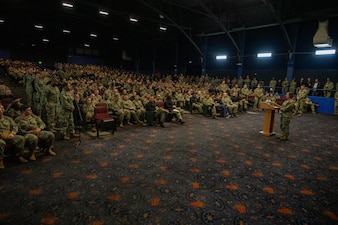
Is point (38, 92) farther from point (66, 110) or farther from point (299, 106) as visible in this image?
point (299, 106)

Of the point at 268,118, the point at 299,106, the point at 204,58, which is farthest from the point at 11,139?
the point at 204,58

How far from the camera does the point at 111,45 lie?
3294 centimetres

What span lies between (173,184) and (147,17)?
59.4 feet

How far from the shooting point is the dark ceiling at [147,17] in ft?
46.0

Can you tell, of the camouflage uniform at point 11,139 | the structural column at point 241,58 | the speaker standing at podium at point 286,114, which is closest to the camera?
the camouflage uniform at point 11,139

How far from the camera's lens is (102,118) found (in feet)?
21.5

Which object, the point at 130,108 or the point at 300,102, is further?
the point at 300,102

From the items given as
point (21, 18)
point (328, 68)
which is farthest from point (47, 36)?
point (328, 68)

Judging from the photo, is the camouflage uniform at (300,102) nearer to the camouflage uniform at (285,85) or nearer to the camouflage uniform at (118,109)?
the camouflage uniform at (285,85)

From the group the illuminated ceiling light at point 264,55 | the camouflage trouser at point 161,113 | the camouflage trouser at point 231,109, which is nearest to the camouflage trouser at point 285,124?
the camouflage trouser at point 161,113

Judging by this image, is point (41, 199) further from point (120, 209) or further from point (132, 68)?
point (132, 68)

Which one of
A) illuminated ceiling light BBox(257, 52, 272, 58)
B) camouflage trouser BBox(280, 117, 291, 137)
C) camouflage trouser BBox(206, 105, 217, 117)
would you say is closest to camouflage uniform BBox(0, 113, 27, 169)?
camouflage trouser BBox(280, 117, 291, 137)

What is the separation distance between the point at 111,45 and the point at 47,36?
854 centimetres

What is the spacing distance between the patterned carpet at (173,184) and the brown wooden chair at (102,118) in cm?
50
